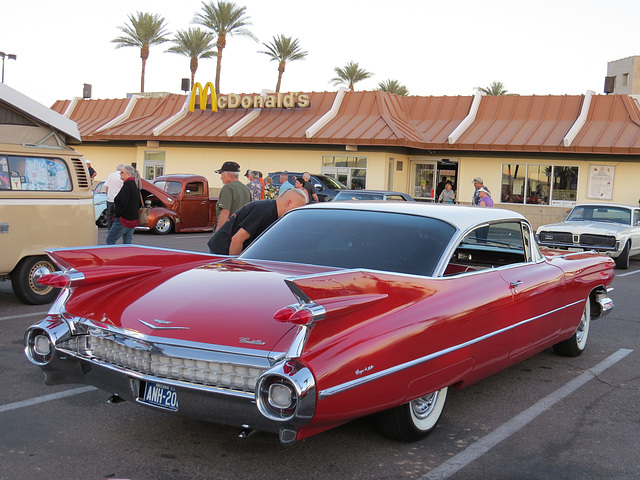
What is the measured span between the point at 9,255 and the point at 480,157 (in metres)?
21.4

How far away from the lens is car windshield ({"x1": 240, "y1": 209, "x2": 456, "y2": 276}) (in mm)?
4551

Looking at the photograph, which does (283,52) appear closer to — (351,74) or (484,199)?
(351,74)

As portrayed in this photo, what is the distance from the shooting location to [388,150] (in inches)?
1064

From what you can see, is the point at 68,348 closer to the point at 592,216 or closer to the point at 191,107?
the point at 592,216

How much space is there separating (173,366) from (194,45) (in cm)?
4323

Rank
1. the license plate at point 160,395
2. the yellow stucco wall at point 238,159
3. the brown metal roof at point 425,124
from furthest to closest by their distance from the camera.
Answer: the yellow stucco wall at point 238,159
the brown metal roof at point 425,124
the license plate at point 160,395

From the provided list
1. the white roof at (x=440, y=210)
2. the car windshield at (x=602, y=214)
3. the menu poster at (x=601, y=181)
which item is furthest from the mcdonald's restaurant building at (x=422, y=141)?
the white roof at (x=440, y=210)

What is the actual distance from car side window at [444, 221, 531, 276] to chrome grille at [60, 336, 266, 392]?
A: 2364 millimetres

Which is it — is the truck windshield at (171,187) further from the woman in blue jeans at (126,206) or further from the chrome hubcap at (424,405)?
the chrome hubcap at (424,405)

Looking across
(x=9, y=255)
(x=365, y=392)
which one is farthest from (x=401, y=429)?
(x=9, y=255)

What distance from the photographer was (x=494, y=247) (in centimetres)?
627

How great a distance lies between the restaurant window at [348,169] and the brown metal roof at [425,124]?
52.8 inches

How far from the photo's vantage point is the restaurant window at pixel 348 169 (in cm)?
2770

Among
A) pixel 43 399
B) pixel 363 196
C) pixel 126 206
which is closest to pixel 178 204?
pixel 363 196
